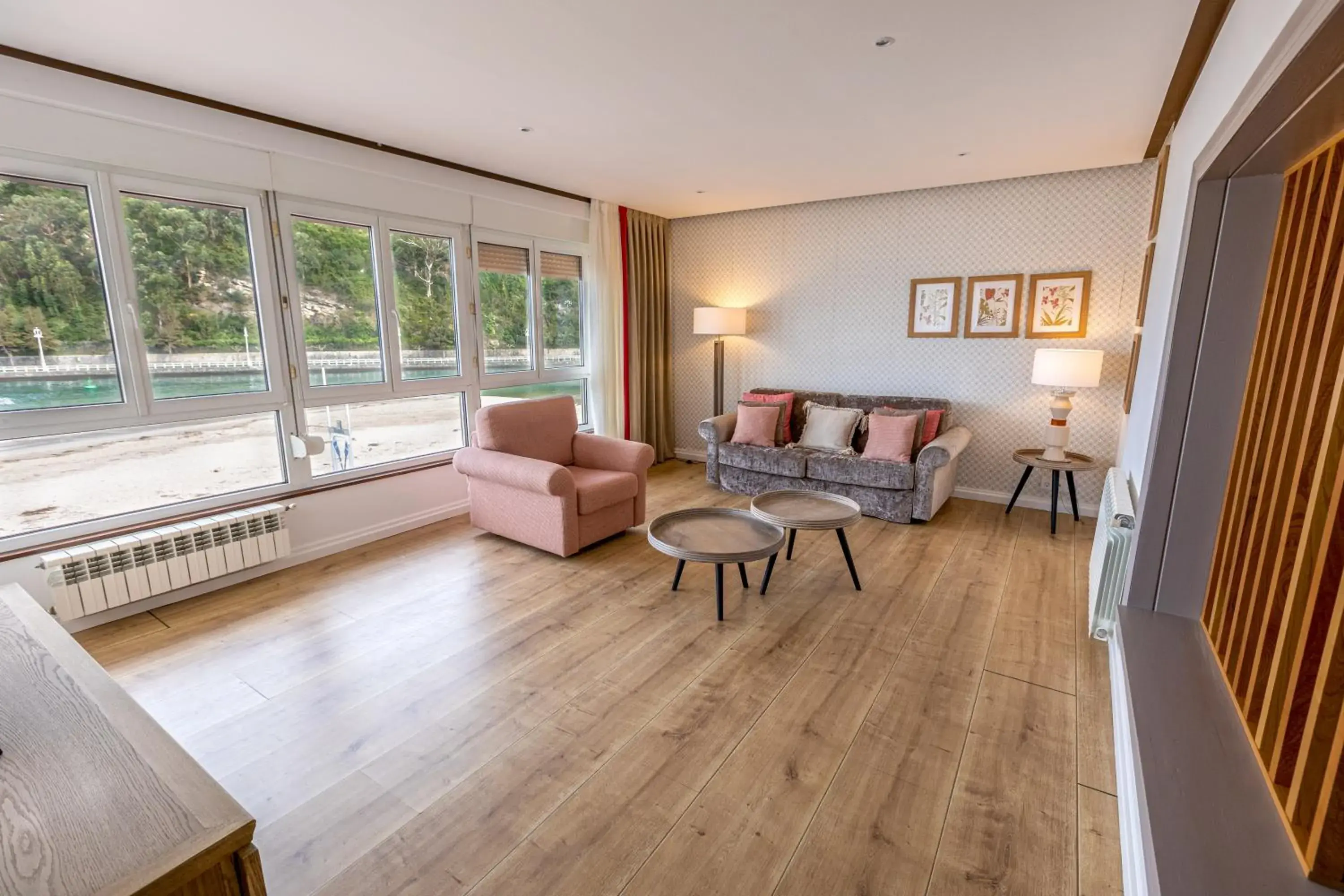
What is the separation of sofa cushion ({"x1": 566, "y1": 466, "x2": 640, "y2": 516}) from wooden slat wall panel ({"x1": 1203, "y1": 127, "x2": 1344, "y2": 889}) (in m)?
2.77

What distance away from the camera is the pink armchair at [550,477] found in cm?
346

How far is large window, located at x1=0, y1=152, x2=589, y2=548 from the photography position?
2.63 meters

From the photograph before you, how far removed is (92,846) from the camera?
81cm

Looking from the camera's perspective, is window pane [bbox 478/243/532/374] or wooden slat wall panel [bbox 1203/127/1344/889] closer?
wooden slat wall panel [bbox 1203/127/1344/889]

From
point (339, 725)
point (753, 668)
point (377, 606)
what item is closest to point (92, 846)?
point (339, 725)

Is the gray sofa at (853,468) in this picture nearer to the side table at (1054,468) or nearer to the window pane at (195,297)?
the side table at (1054,468)

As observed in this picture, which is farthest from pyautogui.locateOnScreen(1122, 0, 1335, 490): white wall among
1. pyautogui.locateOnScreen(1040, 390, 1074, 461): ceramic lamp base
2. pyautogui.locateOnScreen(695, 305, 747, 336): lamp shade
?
pyautogui.locateOnScreen(695, 305, 747, 336): lamp shade

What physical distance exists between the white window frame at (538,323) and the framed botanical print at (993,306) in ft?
10.3

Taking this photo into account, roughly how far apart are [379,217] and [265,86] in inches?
42.2

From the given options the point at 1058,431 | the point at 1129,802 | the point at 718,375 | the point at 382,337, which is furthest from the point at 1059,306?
the point at 382,337

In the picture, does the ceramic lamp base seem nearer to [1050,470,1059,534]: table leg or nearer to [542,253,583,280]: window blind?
[1050,470,1059,534]: table leg

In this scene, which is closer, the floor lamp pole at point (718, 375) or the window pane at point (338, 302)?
the window pane at point (338, 302)

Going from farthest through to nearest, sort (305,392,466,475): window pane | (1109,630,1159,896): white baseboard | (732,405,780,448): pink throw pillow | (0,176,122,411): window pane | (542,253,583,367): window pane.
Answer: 1. (542,253,583,367): window pane
2. (732,405,780,448): pink throw pillow
3. (305,392,466,475): window pane
4. (0,176,122,411): window pane
5. (1109,630,1159,896): white baseboard

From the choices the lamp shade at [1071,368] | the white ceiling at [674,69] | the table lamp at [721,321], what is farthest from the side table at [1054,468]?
the table lamp at [721,321]
